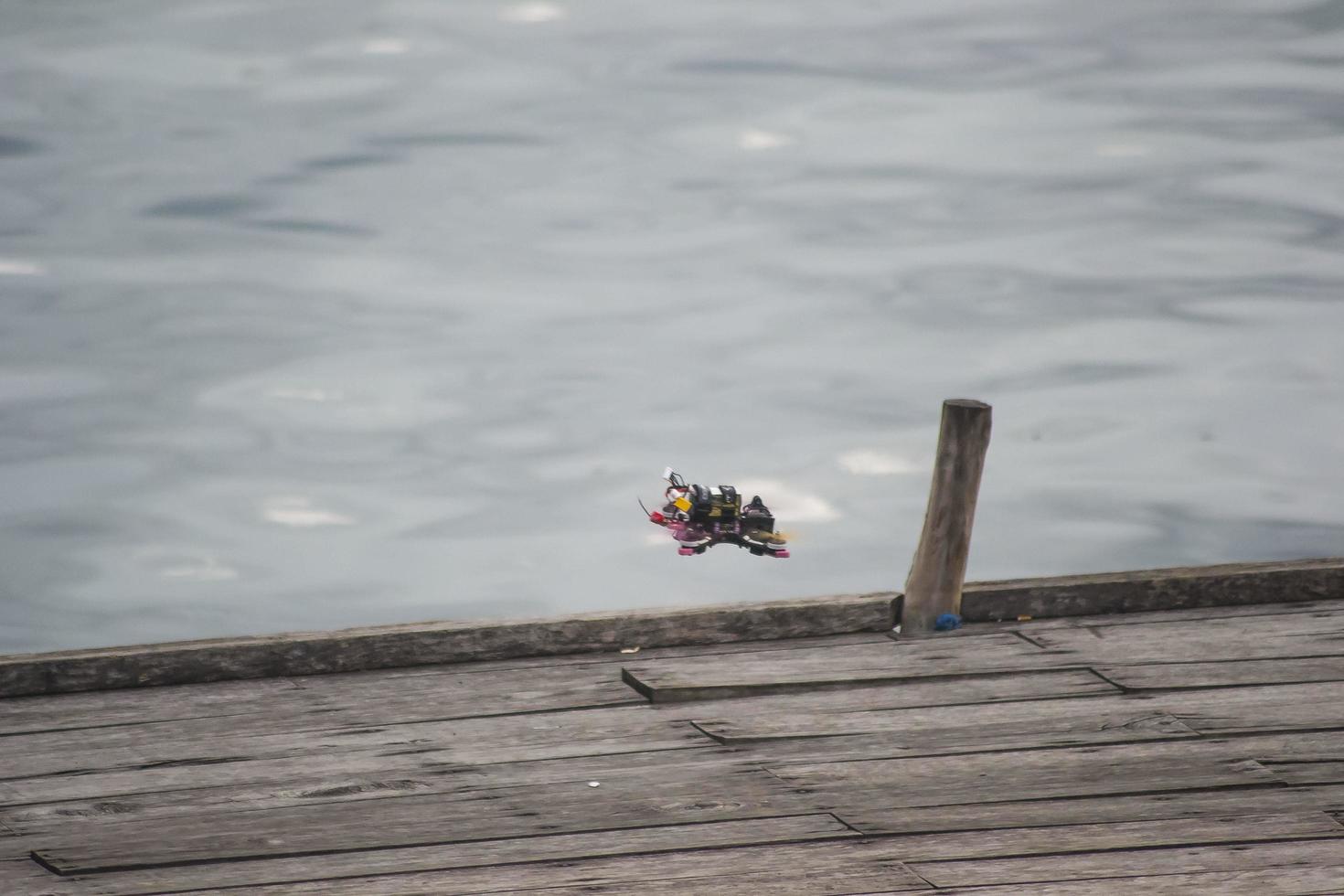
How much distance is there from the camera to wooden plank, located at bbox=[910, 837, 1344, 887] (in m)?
3.10

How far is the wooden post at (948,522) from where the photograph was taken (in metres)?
4.62

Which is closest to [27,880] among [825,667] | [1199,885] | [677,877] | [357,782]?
[357,782]

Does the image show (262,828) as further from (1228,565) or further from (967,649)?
(1228,565)

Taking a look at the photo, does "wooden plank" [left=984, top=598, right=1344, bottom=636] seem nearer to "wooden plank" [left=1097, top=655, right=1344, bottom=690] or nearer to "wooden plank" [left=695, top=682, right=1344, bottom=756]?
"wooden plank" [left=1097, top=655, right=1344, bottom=690]

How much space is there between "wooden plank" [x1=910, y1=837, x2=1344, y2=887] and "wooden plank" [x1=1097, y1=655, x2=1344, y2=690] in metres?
0.96

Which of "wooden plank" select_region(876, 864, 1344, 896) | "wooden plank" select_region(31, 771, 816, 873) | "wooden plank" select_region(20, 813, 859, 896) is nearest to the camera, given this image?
"wooden plank" select_region(876, 864, 1344, 896)

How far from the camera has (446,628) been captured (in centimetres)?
442

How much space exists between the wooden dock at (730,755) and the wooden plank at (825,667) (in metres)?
0.01

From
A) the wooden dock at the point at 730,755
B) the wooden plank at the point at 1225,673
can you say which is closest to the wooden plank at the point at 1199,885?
the wooden dock at the point at 730,755

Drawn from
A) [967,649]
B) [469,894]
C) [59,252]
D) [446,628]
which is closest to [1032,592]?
[967,649]

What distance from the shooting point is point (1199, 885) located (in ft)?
10.0

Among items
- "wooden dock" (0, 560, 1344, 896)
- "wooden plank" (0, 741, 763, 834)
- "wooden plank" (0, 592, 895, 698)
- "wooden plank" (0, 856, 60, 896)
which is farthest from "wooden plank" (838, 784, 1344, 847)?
"wooden plank" (0, 856, 60, 896)

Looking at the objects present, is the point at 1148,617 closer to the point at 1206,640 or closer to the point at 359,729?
the point at 1206,640

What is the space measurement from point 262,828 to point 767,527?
151 centimetres
